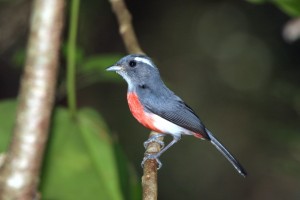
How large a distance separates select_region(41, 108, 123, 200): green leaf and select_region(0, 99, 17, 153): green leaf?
202 millimetres

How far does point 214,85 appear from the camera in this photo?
757 centimetres

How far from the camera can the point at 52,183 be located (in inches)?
102

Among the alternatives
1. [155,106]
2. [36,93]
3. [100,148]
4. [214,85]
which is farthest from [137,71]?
[214,85]

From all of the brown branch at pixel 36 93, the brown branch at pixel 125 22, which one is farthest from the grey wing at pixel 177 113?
the brown branch at pixel 36 93

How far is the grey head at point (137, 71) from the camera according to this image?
3178mm

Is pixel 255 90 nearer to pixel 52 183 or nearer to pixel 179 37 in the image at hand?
pixel 179 37

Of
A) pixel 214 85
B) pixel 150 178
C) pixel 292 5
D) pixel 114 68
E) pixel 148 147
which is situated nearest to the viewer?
pixel 150 178

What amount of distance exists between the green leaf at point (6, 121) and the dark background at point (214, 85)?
3439 millimetres

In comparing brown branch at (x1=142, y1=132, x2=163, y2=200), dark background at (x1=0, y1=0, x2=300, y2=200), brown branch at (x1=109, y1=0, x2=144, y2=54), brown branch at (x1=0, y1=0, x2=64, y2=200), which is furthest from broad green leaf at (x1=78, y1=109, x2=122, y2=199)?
dark background at (x1=0, y1=0, x2=300, y2=200)

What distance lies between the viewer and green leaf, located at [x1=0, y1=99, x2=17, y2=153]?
2.68m

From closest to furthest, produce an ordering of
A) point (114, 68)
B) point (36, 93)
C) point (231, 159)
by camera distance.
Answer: point (36, 93)
point (231, 159)
point (114, 68)

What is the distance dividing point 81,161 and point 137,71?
767 mm

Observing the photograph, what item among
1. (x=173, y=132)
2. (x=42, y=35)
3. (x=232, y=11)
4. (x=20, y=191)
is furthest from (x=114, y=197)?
(x=232, y=11)

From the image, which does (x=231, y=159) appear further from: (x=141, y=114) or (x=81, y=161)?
(x=81, y=161)
